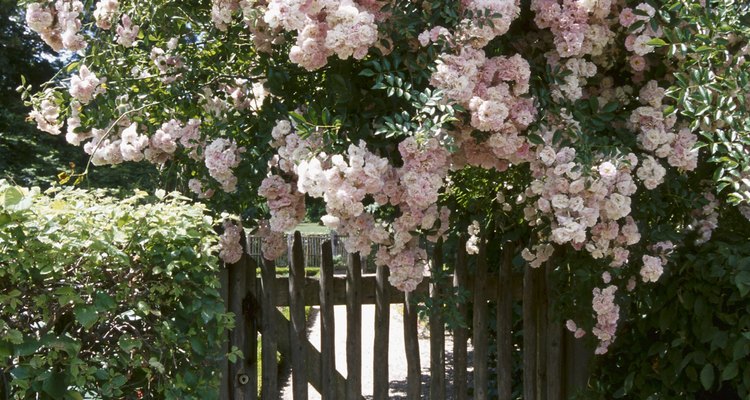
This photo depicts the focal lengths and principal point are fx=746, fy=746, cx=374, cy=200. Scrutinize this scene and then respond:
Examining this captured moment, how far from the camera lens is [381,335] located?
362cm

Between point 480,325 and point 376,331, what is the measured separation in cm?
54

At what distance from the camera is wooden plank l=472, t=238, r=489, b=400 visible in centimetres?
373

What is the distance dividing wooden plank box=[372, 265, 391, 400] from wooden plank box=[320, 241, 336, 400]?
0.21 m

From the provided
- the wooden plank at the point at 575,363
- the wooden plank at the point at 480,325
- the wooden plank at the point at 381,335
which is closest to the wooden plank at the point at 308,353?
the wooden plank at the point at 381,335

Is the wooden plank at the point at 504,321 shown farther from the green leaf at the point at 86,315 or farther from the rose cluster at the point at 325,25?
the green leaf at the point at 86,315

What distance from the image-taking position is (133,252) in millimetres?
2385

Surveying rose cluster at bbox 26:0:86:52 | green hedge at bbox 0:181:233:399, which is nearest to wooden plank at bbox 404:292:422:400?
green hedge at bbox 0:181:233:399

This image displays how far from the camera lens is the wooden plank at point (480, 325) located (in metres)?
3.73

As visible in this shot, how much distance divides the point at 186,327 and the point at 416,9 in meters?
1.37

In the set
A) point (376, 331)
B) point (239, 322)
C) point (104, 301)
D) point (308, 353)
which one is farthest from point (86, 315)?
point (376, 331)

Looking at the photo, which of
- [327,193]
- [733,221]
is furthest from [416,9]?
[733,221]

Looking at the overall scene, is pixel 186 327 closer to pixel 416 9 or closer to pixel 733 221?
pixel 416 9

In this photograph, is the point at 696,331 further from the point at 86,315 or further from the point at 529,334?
the point at 86,315

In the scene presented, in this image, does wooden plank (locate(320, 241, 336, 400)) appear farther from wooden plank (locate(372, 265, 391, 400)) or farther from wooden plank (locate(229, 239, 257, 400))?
wooden plank (locate(229, 239, 257, 400))
